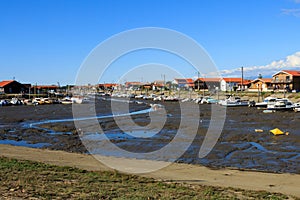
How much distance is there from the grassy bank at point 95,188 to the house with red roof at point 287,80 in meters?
81.0

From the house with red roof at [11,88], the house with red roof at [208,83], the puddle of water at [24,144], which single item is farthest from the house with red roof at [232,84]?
the puddle of water at [24,144]

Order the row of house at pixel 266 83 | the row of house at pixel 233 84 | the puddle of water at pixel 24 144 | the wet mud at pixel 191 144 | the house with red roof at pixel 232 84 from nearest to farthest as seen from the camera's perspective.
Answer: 1. the wet mud at pixel 191 144
2. the puddle of water at pixel 24 144
3. the row of house at pixel 266 83
4. the row of house at pixel 233 84
5. the house with red roof at pixel 232 84

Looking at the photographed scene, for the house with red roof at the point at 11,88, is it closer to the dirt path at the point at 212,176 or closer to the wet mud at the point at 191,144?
the wet mud at the point at 191,144

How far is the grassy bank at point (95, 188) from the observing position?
30.1 feet

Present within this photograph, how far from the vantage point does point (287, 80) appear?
288 feet

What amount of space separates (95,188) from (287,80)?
85.6 metres

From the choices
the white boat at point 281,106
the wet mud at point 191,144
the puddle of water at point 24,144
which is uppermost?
the white boat at point 281,106

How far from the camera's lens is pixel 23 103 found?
81438 mm

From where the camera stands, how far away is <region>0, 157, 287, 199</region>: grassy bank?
9188 millimetres

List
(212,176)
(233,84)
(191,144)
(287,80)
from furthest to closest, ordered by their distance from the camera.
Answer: (233,84), (287,80), (191,144), (212,176)

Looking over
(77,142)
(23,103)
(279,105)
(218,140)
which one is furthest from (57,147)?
(23,103)

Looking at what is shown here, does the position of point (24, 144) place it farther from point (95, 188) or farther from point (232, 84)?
point (232, 84)

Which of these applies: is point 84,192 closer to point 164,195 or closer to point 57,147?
point 164,195

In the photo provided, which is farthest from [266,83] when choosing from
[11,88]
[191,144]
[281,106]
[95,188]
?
[95,188]
